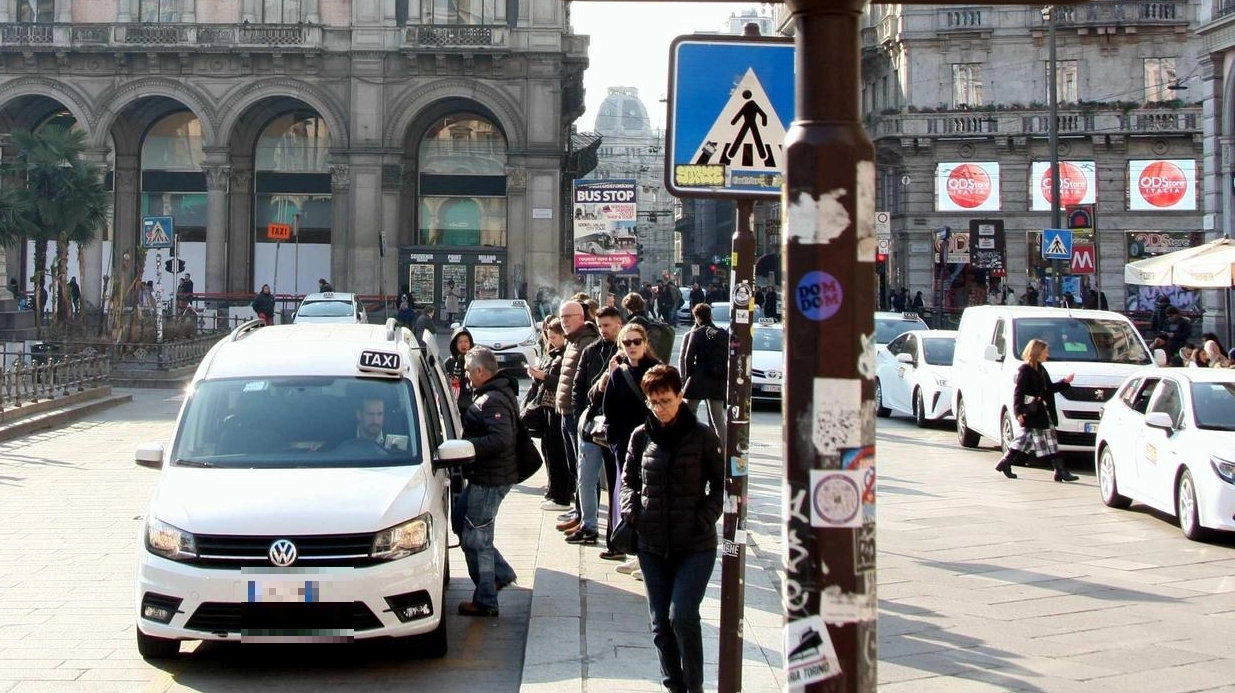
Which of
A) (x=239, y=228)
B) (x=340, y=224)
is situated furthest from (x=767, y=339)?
(x=239, y=228)

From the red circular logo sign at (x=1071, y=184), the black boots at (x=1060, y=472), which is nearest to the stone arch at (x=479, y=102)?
the red circular logo sign at (x=1071, y=184)

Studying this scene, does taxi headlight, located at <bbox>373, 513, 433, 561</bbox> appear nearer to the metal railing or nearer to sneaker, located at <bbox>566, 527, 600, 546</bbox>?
sneaker, located at <bbox>566, 527, 600, 546</bbox>

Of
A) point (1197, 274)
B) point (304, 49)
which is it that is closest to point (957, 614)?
point (1197, 274)

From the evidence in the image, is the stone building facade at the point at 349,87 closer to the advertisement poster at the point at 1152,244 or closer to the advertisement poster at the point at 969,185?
the advertisement poster at the point at 969,185

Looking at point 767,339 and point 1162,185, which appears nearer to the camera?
point 767,339

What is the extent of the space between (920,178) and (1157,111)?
9.00 meters

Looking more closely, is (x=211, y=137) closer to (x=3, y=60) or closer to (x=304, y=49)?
(x=304, y=49)

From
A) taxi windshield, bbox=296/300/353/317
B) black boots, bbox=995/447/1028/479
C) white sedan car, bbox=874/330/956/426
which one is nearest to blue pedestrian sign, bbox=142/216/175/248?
taxi windshield, bbox=296/300/353/317

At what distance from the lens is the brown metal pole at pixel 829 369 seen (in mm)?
3475

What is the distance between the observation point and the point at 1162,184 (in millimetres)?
52375

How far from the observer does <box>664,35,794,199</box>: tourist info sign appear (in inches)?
226

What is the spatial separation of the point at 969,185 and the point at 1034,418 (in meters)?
38.5

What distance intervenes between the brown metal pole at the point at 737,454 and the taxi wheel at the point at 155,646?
127 inches

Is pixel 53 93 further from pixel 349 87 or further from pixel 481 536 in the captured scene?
pixel 481 536
